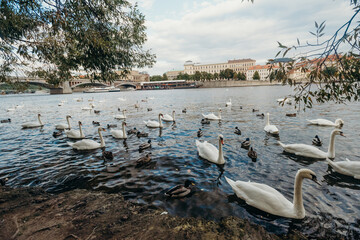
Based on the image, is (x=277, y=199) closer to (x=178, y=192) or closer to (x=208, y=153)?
(x=178, y=192)

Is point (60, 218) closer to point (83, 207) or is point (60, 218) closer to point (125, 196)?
point (83, 207)

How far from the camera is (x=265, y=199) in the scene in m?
4.49

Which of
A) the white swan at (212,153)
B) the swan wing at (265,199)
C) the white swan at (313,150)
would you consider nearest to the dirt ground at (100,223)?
the swan wing at (265,199)

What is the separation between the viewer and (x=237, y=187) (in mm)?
5199

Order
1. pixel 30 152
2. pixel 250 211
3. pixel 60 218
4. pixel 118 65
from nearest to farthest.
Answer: pixel 60 218
pixel 250 211
pixel 118 65
pixel 30 152

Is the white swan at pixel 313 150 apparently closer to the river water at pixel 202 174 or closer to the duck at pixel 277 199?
the river water at pixel 202 174

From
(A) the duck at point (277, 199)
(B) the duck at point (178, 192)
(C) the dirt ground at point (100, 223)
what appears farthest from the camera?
(B) the duck at point (178, 192)

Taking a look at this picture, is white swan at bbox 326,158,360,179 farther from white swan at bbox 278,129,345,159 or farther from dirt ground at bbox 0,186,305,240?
dirt ground at bbox 0,186,305,240

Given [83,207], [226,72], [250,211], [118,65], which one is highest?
[226,72]

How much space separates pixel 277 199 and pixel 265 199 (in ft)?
0.89

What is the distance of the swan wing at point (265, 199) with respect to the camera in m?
4.31

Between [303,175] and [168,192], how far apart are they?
3571 mm

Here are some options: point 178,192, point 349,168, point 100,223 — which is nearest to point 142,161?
point 178,192

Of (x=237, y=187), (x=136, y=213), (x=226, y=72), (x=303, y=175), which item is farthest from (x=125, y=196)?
(x=226, y=72)
